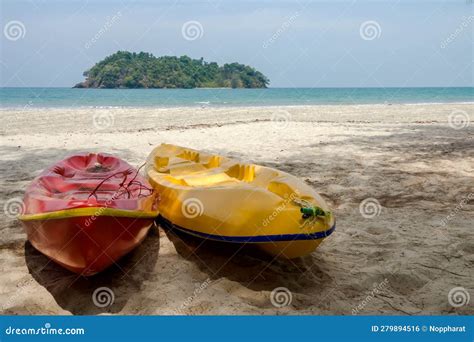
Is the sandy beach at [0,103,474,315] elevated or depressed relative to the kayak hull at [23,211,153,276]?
depressed

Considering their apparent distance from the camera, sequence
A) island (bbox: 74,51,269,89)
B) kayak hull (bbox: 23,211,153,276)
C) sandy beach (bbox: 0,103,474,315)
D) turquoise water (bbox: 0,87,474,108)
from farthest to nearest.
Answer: island (bbox: 74,51,269,89), turquoise water (bbox: 0,87,474,108), sandy beach (bbox: 0,103,474,315), kayak hull (bbox: 23,211,153,276)

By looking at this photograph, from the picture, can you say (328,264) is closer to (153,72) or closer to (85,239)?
(85,239)

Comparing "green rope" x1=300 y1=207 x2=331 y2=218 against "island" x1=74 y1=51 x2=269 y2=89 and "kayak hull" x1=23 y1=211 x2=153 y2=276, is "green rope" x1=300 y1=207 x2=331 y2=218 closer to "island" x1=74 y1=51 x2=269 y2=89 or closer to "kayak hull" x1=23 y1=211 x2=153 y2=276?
"kayak hull" x1=23 y1=211 x2=153 y2=276

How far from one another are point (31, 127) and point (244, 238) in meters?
10.6

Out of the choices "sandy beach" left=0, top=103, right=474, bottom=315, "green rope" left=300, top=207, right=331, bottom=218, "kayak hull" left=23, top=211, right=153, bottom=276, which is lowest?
"sandy beach" left=0, top=103, right=474, bottom=315

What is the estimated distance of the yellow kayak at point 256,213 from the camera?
9.97ft

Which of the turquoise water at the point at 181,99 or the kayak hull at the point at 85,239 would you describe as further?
the turquoise water at the point at 181,99

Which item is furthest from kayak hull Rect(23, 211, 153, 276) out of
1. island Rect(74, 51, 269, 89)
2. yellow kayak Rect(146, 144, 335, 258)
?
island Rect(74, 51, 269, 89)

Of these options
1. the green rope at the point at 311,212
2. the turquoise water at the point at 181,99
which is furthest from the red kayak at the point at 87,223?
the turquoise water at the point at 181,99

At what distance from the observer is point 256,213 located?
3.09 meters

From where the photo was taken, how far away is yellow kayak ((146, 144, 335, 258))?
304cm

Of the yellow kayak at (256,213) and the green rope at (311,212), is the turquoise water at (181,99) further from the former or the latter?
the green rope at (311,212)

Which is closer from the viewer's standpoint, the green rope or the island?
the green rope

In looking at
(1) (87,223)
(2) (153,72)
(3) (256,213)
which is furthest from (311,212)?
(2) (153,72)
